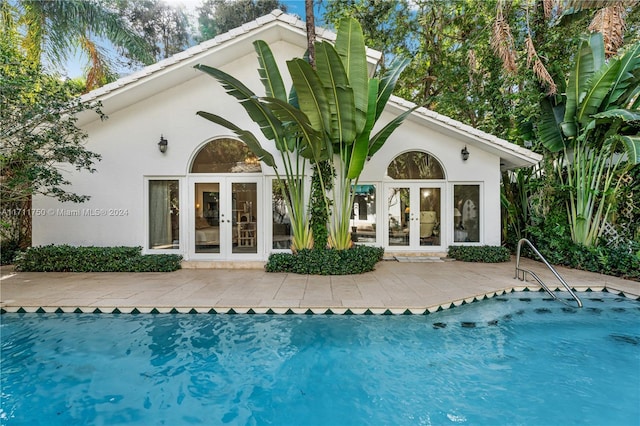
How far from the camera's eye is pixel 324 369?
3918 mm

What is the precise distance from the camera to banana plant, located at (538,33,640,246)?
7168 millimetres

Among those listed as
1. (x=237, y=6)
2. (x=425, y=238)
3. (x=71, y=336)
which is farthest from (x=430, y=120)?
(x=237, y=6)

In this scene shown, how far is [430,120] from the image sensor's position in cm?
893

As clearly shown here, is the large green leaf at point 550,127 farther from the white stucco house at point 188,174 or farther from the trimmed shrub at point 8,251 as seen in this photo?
the trimmed shrub at point 8,251

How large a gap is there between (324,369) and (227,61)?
27.7 ft

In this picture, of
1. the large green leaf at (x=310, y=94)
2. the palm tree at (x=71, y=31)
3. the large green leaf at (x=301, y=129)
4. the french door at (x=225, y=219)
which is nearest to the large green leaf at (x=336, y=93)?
the large green leaf at (x=310, y=94)

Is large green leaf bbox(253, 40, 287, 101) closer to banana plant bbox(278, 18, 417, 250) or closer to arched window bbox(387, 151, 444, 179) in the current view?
banana plant bbox(278, 18, 417, 250)

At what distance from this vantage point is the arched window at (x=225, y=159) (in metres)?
8.95

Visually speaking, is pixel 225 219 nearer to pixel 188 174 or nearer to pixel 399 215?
pixel 188 174

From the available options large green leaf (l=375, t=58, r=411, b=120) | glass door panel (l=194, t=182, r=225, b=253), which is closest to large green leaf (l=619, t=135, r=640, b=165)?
large green leaf (l=375, t=58, r=411, b=120)

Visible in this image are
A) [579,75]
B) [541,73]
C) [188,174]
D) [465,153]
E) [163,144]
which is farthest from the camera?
[465,153]

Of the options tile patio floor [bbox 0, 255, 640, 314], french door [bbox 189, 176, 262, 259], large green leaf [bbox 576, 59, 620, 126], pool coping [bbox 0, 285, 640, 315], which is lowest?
pool coping [bbox 0, 285, 640, 315]

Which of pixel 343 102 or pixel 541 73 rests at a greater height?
pixel 541 73

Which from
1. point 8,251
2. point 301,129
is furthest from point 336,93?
point 8,251
